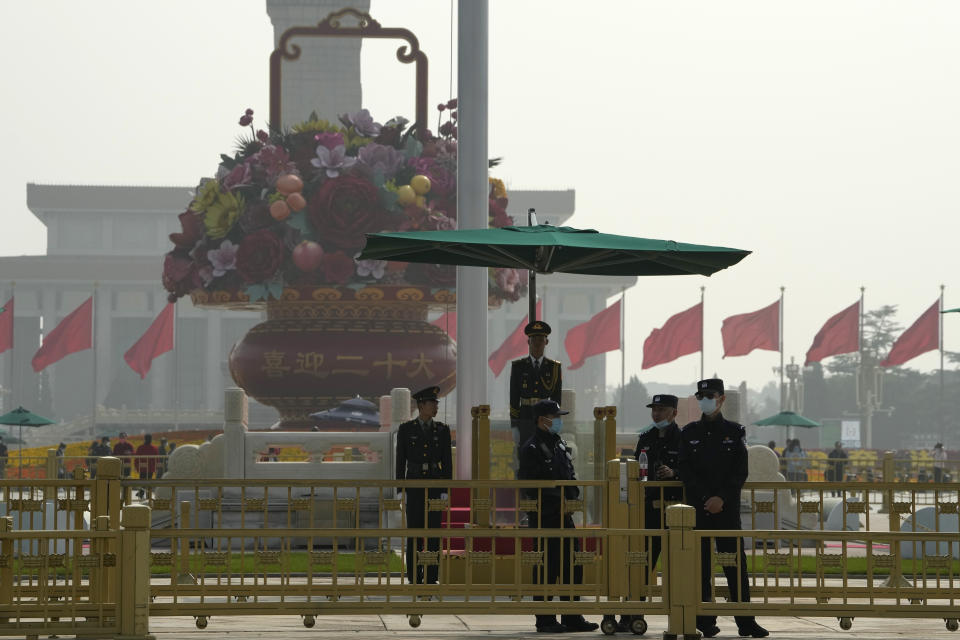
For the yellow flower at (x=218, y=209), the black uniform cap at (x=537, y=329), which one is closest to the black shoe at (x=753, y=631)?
the black uniform cap at (x=537, y=329)

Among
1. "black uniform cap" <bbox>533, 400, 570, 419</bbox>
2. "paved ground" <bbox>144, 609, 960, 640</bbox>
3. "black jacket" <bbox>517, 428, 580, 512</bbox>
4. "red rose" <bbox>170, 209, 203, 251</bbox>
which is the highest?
"red rose" <bbox>170, 209, 203, 251</bbox>

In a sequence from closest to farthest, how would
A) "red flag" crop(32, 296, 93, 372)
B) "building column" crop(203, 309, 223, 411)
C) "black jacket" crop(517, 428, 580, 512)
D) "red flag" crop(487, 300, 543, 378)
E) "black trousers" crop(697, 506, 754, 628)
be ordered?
"black trousers" crop(697, 506, 754, 628), "black jacket" crop(517, 428, 580, 512), "red flag" crop(32, 296, 93, 372), "red flag" crop(487, 300, 543, 378), "building column" crop(203, 309, 223, 411)

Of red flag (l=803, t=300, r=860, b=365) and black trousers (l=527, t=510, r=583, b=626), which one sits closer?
black trousers (l=527, t=510, r=583, b=626)

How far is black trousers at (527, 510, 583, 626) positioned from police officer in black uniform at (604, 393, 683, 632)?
1.99 ft

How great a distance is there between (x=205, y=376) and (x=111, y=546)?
8692cm

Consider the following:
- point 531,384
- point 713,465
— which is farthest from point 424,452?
point 713,465

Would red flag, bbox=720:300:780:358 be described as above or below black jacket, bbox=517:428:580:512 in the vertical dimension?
above

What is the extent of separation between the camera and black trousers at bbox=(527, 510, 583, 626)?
995 centimetres

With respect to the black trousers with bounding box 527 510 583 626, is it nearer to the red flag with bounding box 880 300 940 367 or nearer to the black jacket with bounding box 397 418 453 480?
the black jacket with bounding box 397 418 453 480

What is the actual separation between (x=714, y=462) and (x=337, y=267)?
733 inches

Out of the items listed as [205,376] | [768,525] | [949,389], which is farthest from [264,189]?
[949,389]

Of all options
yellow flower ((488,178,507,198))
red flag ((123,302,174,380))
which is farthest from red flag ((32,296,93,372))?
yellow flower ((488,178,507,198))

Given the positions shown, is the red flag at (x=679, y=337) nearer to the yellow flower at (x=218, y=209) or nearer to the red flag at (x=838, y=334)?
the red flag at (x=838, y=334)

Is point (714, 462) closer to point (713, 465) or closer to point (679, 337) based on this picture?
point (713, 465)
